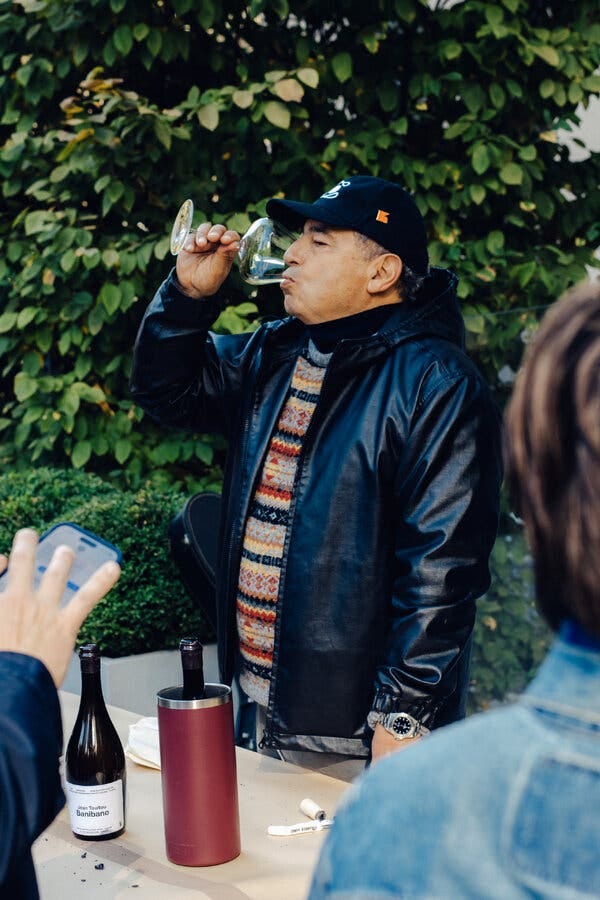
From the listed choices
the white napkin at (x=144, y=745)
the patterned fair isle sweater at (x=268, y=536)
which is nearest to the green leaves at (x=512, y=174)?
the patterned fair isle sweater at (x=268, y=536)

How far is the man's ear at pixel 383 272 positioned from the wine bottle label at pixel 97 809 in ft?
3.93

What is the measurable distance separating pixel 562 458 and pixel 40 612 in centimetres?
50

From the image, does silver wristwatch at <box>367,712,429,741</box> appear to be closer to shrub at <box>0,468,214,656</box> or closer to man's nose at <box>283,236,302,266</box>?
man's nose at <box>283,236,302,266</box>

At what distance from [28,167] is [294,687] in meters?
2.99

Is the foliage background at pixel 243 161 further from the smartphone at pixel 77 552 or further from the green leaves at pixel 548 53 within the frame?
the smartphone at pixel 77 552

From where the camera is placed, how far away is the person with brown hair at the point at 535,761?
0.64 m

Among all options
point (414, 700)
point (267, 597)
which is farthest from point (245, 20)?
point (414, 700)

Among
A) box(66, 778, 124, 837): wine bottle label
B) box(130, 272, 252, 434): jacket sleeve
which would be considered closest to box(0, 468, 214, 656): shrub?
box(130, 272, 252, 434): jacket sleeve

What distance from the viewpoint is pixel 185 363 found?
2510 millimetres

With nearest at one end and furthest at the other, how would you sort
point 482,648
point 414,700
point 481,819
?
1. point 481,819
2. point 414,700
3. point 482,648

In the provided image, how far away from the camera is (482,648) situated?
12.8 ft

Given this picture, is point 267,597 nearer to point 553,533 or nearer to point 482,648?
point 553,533

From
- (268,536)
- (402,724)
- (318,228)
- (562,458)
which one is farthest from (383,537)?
(562,458)

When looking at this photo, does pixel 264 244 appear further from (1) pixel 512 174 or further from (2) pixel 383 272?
(1) pixel 512 174
